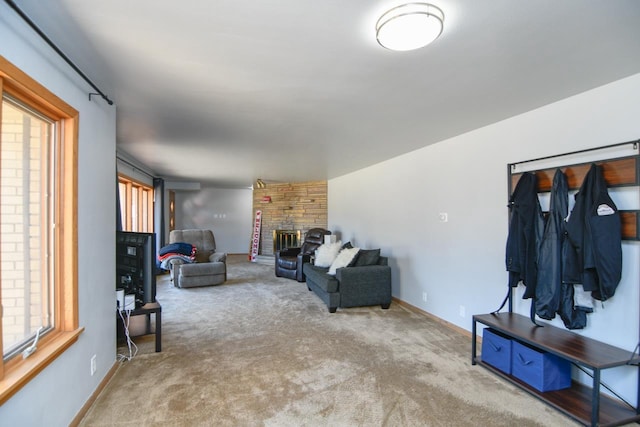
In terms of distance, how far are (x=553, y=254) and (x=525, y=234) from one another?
0.30m

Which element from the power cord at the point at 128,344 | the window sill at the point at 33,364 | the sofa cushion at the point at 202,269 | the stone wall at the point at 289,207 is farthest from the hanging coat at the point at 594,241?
the stone wall at the point at 289,207

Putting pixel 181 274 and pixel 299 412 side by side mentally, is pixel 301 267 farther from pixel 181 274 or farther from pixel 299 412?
pixel 299 412

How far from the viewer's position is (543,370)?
228 centimetres

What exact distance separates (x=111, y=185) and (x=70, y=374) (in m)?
1.47

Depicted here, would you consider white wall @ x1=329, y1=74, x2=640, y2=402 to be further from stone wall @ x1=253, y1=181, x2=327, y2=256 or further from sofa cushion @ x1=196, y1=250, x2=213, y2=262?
sofa cushion @ x1=196, y1=250, x2=213, y2=262

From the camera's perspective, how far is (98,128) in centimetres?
243

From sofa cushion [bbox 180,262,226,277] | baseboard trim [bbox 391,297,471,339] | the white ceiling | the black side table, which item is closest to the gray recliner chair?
sofa cushion [bbox 180,262,226,277]

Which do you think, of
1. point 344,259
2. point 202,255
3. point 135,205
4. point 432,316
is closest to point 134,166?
point 135,205

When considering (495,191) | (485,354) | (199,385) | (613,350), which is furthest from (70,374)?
(495,191)

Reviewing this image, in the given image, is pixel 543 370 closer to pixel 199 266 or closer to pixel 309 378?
pixel 309 378

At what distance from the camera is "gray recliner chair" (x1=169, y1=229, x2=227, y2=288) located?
5.66 metres

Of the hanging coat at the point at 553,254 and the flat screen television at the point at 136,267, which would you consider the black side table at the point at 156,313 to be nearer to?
the flat screen television at the point at 136,267

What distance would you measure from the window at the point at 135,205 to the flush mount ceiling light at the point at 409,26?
16.6ft

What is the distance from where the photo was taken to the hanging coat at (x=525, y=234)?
8.61 ft
